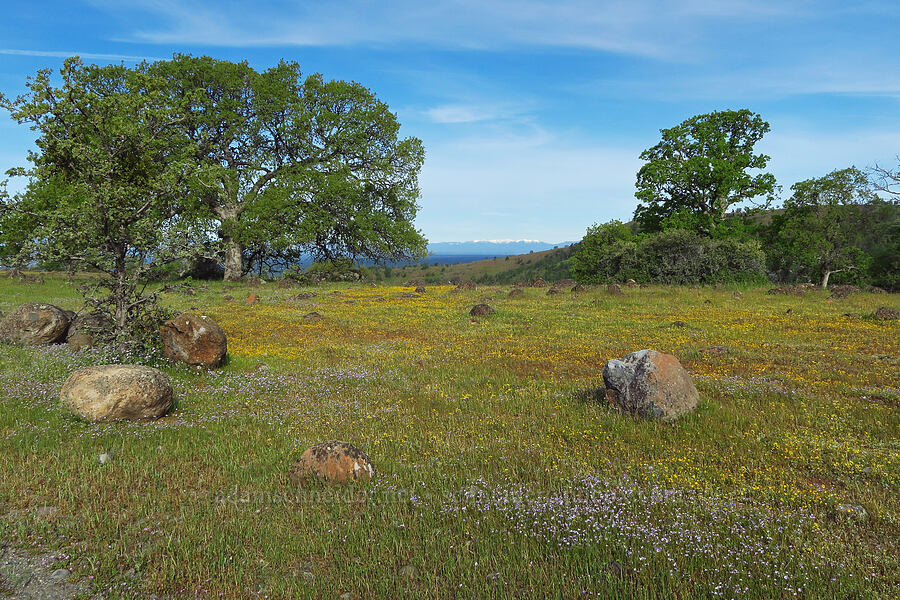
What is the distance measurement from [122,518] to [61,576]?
3.11ft

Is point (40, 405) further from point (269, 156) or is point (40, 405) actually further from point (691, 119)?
point (691, 119)

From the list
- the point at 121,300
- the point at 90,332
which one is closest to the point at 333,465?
the point at 121,300

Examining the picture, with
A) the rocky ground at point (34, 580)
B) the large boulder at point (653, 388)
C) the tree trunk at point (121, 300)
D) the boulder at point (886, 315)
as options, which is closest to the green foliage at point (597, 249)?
the boulder at point (886, 315)

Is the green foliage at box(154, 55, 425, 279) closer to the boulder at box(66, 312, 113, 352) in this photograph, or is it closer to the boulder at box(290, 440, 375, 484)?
the boulder at box(66, 312, 113, 352)

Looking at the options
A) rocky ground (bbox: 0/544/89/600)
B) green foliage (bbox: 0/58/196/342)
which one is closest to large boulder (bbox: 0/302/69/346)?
green foliage (bbox: 0/58/196/342)

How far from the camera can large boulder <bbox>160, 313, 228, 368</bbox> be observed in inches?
487

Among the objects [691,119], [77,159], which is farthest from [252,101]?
[691,119]

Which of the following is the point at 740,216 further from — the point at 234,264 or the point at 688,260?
the point at 234,264

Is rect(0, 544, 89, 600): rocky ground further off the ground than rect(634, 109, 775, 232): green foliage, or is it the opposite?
rect(634, 109, 775, 232): green foliage

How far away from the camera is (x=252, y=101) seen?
41594 mm

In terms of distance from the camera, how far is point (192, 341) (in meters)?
12.4

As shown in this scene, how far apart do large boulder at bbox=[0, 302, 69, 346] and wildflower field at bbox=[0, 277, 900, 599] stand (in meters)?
1.85

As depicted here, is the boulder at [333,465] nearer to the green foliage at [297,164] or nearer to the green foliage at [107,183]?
the green foliage at [107,183]

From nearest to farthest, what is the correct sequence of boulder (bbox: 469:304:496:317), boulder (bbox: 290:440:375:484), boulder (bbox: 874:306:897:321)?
boulder (bbox: 290:440:375:484) → boulder (bbox: 874:306:897:321) → boulder (bbox: 469:304:496:317)
